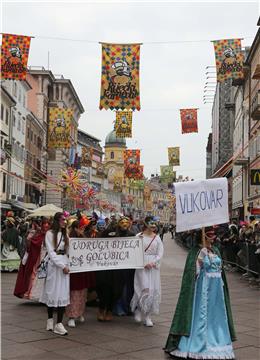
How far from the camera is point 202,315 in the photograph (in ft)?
23.1

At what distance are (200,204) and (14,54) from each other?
40.9ft

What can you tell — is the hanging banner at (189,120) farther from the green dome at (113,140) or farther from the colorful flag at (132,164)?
the green dome at (113,140)

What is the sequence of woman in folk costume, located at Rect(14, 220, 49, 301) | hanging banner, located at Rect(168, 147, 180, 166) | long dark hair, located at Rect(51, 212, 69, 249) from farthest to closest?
hanging banner, located at Rect(168, 147, 180, 166) → woman in folk costume, located at Rect(14, 220, 49, 301) → long dark hair, located at Rect(51, 212, 69, 249)

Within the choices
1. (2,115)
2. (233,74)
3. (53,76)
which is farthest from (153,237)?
(53,76)

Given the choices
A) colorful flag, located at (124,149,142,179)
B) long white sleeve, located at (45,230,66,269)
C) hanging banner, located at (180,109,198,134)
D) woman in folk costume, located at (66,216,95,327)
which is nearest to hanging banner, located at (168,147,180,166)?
colorful flag, located at (124,149,142,179)

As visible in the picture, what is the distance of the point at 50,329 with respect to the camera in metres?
8.80

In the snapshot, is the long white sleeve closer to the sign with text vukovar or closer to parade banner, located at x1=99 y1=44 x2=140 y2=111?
the sign with text vukovar

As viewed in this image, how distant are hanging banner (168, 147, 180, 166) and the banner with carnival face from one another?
30.3 feet

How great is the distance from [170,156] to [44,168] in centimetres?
3052

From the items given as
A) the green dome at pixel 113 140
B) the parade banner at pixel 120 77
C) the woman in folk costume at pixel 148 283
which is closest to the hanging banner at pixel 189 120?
the parade banner at pixel 120 77

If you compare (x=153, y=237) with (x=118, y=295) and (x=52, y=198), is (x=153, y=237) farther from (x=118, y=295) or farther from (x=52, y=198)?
(x=52, y=198)

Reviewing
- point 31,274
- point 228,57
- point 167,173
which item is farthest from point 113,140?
point 31,274

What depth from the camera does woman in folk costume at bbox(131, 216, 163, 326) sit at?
9523 millimetres

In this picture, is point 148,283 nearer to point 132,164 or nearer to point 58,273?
point 58,273
